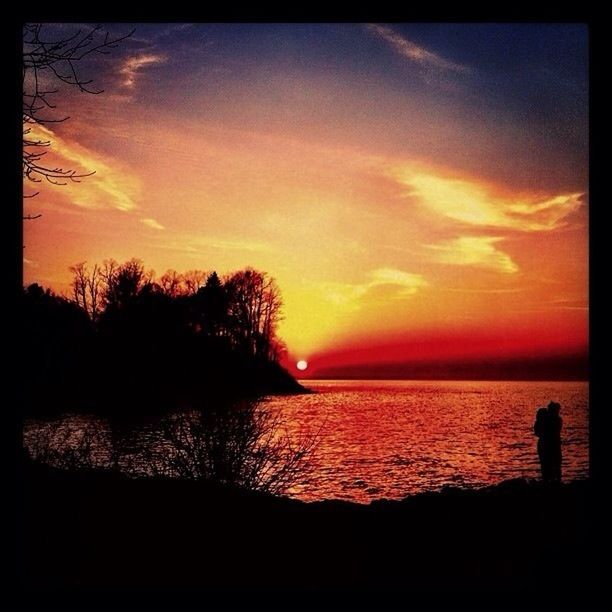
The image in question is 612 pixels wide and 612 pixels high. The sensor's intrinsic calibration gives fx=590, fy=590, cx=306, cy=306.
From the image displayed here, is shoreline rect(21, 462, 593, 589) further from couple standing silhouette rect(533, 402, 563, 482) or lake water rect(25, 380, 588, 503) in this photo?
lake water rect(25, 380, 588, 503)

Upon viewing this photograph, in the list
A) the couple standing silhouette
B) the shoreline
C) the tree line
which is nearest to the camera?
the shoreline

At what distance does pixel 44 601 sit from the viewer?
2.33 metres

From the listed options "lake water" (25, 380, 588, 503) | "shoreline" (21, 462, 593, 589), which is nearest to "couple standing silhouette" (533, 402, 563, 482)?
"shoreline" (21, 462, 593, 589)

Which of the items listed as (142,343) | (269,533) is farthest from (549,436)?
(142,343)

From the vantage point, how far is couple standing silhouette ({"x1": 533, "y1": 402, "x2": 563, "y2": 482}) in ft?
32.2

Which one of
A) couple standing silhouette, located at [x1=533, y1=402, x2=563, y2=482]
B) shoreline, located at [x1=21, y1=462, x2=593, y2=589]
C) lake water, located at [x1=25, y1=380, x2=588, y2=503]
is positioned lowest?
lake water, located at [x1=25, y1=380, x2=588, y2=503]

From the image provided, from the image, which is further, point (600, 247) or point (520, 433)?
point (520, 433)

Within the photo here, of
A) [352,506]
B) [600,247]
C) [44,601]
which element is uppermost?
[600,247]

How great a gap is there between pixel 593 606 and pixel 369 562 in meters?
5.31

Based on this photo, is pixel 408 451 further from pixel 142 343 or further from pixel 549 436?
pixel 549 436
